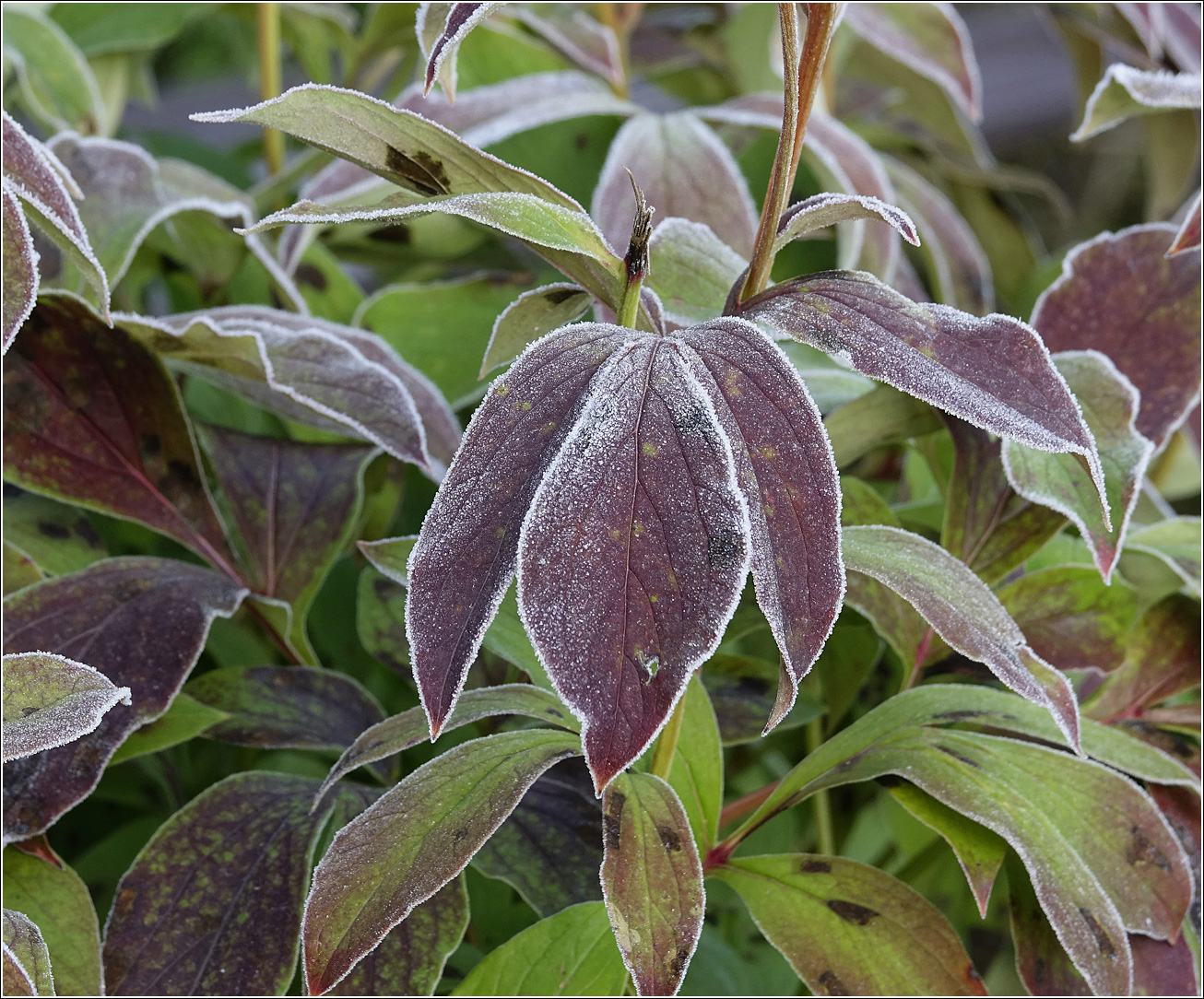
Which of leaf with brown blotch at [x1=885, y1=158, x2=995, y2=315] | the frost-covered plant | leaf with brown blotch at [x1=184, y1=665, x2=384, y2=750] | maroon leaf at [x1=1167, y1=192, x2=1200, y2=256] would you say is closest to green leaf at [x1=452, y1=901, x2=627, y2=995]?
the frost-covered plant

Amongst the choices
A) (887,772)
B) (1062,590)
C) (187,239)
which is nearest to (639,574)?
(887,772)

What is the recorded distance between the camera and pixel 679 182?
0.57 meters

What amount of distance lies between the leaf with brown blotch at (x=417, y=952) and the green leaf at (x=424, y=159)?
0.21 meters

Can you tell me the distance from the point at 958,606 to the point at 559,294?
0.15m

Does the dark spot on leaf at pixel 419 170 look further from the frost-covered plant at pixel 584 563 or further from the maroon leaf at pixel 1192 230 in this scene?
the maroon leaf at pixel 1192 230

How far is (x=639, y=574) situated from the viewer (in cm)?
27

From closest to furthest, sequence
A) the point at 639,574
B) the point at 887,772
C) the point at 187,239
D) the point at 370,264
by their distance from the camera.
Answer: the point at 639,574 < the point at 887,772 < the point at 187,239 < the point at 370,264

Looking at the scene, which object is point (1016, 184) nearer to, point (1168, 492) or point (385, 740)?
point (1168, 492)

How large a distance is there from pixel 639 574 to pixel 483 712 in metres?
0.11

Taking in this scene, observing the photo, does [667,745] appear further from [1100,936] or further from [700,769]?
[1100,936]

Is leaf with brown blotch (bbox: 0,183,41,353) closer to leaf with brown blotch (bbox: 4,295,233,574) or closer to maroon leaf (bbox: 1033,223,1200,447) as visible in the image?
leaf with brown blotch (bbox: 4,295,233,574)

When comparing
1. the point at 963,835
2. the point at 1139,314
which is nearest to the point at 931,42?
the point at 1139,314

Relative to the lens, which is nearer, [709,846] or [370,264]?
[709,846]

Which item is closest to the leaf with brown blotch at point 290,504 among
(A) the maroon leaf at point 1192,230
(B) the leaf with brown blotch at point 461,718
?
(B) the leaf with brown blotch at point 461,718
